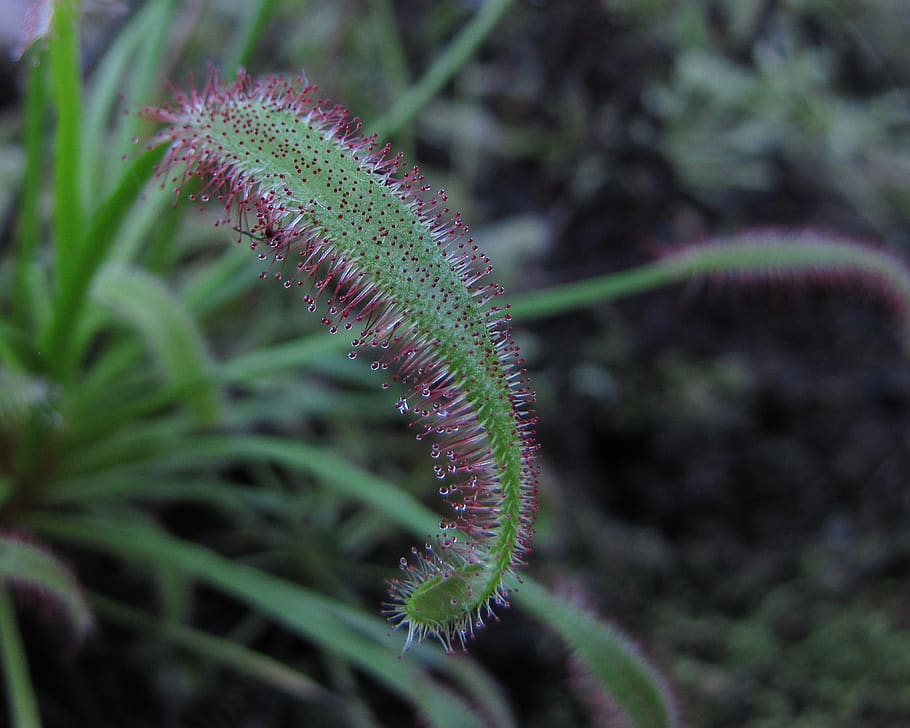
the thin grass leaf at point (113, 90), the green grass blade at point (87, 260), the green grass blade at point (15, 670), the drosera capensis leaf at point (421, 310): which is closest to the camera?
the drosera capensis leaf at point (421, 310)

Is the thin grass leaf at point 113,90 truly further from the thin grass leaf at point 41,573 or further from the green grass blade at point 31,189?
the thin grass leaf at point 41,573

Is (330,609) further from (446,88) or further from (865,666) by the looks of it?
(446,88)

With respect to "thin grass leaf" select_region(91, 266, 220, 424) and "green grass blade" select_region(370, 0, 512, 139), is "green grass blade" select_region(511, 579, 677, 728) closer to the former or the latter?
"thin grass leaf" select_region(91, 266, 220, 424)

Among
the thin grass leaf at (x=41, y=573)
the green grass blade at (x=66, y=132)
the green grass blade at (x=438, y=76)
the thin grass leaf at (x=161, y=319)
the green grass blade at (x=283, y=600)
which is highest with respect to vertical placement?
the green grass blade at (x=438, y=76)

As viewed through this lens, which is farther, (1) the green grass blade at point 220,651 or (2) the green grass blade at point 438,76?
(2) the green grass blade at point 438,76

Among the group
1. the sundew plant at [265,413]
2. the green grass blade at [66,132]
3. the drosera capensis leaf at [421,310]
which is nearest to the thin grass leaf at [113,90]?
the sundew plant at [265,413]

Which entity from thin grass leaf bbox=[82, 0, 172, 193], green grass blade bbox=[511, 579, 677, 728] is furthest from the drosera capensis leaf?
thin grass leaf bbox=[82, 0, 172, 193]

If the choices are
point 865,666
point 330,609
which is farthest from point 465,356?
point 865,666
